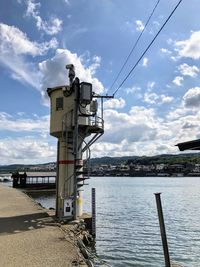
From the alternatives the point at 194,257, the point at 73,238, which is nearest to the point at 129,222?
the point at 194,257

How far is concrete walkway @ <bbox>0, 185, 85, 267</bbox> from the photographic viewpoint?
32.4 feet

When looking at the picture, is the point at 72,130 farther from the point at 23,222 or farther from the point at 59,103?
the point at 23,222

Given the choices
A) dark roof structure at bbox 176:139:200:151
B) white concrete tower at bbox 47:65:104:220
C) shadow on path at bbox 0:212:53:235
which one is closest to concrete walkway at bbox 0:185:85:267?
shadow on path at bbox 0:212:53:235

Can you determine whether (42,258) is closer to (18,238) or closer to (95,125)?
(18,238)

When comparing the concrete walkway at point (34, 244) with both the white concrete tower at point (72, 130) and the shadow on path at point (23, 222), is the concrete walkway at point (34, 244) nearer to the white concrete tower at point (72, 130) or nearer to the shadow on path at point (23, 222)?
the shadow on path at point (23, 222)

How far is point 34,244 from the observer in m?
12.1

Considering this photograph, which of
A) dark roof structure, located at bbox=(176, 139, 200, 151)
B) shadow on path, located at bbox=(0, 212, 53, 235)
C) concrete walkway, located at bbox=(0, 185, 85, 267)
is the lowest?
concrete walkway, located at bbox=(0, 185, 85, 267)

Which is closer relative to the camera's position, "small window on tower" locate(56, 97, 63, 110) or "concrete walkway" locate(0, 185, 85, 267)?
"concrete walkway" locate(0, 185, 85, 267)

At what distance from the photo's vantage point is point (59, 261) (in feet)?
32.6

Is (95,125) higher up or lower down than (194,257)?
higher up

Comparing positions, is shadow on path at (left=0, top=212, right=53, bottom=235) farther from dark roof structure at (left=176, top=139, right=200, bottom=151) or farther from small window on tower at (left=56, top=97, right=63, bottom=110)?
dark roof structure at (left=176, top=139, right=200, bottom=151)

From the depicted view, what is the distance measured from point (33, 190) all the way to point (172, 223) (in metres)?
35.7

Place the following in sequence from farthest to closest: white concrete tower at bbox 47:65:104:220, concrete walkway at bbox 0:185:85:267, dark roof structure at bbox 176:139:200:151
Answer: white concrete tower at bbox 47:65:104:220 < concrete walkway at bbox 0:185:85:267 < dark roof structure at bbox 176:139:200:151

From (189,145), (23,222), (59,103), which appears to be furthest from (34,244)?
(59,103)
